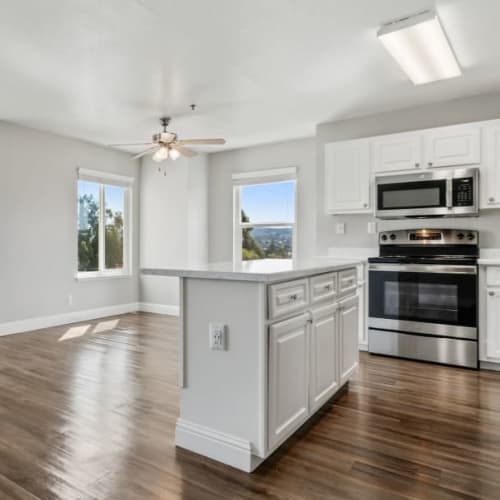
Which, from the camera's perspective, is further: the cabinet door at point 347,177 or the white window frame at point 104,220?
the white window frame at point 104,220

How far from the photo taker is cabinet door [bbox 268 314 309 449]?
6.21 ft

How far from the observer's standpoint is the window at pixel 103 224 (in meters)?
5.74

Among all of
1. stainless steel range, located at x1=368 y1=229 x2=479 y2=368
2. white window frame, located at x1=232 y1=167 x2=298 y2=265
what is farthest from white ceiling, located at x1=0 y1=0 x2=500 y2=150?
stainless steel range, located at x1=368 y1=229 x2=479 y2=368

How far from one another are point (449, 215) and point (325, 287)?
6.68ft

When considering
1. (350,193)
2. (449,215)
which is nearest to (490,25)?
(449,215)

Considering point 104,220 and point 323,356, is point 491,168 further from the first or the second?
point 104,220

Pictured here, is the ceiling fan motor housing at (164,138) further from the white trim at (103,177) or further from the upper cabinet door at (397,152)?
the upper cabinet door at (397,152)

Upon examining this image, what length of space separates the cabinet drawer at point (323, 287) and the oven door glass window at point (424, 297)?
1.49 m

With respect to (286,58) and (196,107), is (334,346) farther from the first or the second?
(196,107)

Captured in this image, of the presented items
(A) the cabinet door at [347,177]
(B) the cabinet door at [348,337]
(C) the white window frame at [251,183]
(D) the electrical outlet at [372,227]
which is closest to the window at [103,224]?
(C) the white window frame at [251,183]

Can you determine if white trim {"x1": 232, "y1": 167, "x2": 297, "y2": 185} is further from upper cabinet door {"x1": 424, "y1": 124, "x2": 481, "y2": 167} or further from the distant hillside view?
upper cabinet door {"x1": 424, "y1": 124, "x2": 481, "y2": 167}

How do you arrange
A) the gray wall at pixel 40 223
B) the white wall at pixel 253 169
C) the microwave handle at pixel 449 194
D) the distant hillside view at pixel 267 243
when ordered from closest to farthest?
the microwave handle at pixel 449 194, the gray wall at pixel 40 223, the white wall at pixel 253 169, the distant hillside view at pixel 267 243

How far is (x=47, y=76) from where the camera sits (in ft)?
11.2

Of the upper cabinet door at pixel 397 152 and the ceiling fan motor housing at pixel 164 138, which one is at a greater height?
the ceiling fan motor housing at pixel 164 138
